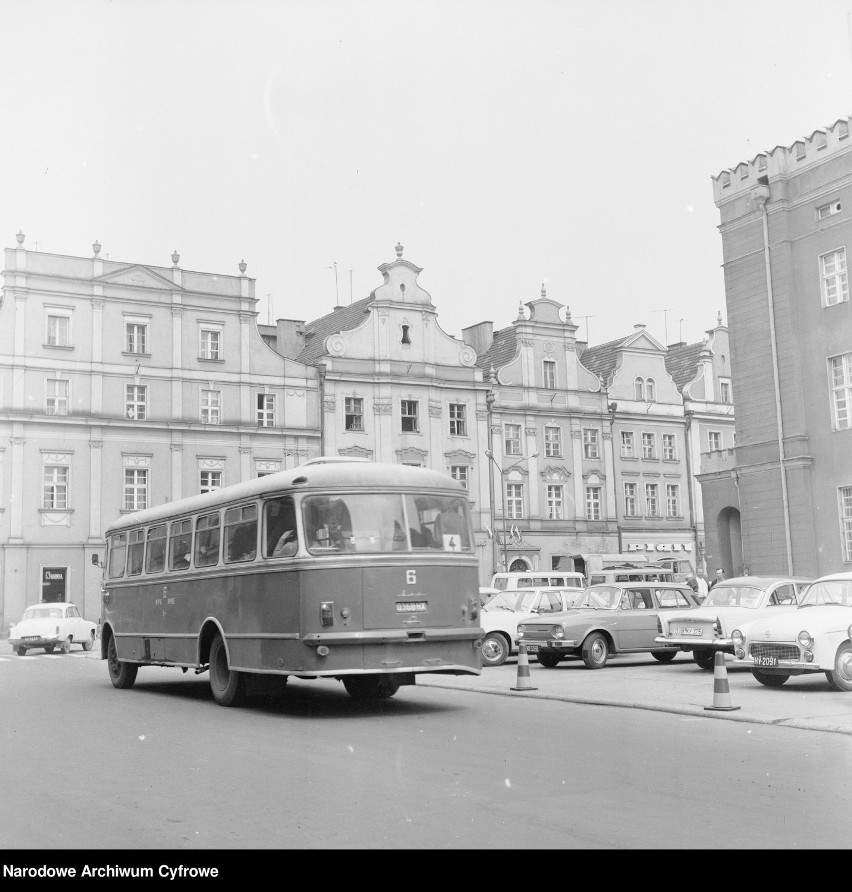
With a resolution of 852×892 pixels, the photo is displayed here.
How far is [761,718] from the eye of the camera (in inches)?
505

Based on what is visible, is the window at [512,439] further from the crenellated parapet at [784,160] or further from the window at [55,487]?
the crenellated parapet at [784,160]

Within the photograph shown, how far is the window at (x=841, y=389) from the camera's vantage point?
103ft

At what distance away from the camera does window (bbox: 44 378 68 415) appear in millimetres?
47062

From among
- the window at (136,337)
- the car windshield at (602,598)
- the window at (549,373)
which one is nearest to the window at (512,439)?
the window at (549,373)

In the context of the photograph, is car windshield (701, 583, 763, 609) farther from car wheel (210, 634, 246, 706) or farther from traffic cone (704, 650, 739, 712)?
car wheel (210, 634, 246, 706)

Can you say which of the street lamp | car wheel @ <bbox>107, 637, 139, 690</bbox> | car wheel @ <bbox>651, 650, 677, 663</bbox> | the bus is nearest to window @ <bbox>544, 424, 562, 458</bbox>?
the street lamp

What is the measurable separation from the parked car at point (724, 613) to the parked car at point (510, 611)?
11.6ft

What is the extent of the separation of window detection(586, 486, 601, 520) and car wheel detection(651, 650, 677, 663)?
121 feet

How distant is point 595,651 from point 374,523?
27.1ft

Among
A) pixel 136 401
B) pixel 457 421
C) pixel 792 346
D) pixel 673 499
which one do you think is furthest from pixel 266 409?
pixel 792 346

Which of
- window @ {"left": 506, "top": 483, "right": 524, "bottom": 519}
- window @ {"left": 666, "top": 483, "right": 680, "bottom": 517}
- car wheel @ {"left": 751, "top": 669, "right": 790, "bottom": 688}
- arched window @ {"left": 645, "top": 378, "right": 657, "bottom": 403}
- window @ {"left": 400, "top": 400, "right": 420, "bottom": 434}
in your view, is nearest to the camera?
car wheel @ {"left": 751, "top": 669, "right": 790, "bottom": 688}

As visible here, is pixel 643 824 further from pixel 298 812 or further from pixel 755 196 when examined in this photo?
pixel 755 196

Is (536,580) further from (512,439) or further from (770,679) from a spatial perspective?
(512,439)

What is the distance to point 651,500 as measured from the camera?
61719 millimetres
